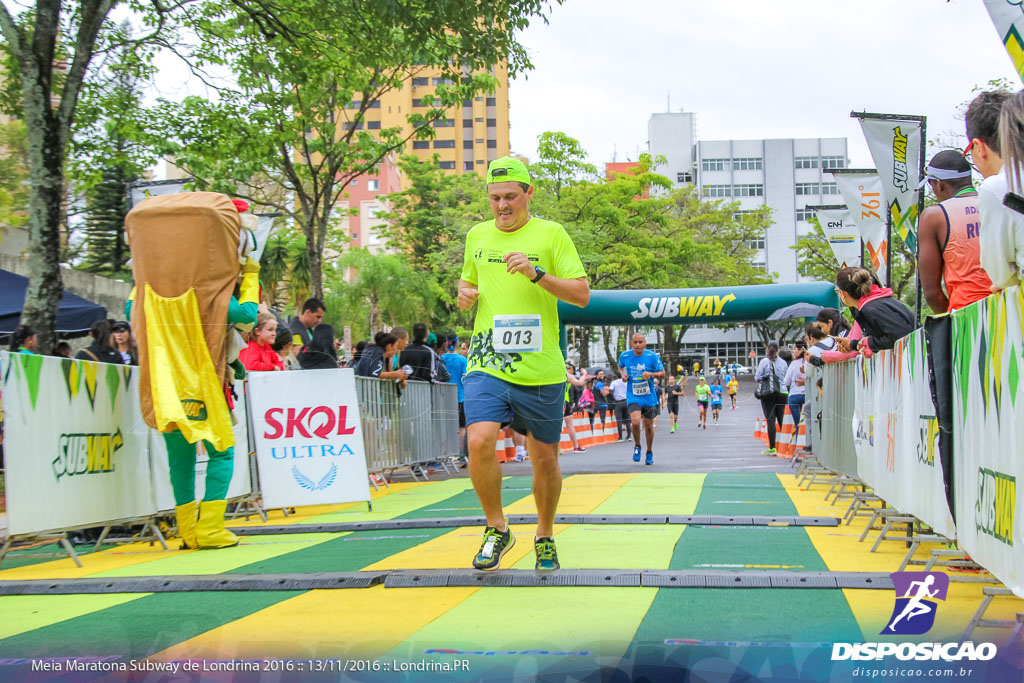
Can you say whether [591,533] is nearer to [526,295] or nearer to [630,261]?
[526,295]

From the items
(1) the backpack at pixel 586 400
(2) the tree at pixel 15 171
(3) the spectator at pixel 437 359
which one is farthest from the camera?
(1) the backpack at pixel 586 400

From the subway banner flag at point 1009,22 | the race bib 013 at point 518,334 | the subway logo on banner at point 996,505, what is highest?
the subway banner flag at point 1009,22

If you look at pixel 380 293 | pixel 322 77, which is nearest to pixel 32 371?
pixel 322 77

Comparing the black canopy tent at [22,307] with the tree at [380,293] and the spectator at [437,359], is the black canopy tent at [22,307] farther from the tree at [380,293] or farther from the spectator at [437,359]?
the tree at [380,293]

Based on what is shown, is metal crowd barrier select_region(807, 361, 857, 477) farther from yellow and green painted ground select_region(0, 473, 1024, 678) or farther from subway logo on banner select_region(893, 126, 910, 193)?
yellow and green painted ground select_region(0, 473, 1024, 678)

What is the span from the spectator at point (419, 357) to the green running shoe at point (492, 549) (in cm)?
922

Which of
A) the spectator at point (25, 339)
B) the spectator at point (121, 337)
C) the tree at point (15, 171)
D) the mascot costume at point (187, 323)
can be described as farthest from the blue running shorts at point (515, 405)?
the tree at point (15, 171)

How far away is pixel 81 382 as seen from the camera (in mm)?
6957

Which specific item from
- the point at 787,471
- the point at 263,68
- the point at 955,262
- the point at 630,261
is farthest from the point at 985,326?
the point at 630,261

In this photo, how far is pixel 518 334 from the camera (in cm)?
514

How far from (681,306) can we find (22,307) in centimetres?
1213

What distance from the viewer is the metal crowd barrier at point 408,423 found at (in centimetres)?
1195

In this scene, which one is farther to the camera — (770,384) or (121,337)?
(770,384)

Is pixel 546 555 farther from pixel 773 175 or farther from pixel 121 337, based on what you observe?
pixel 773 175
